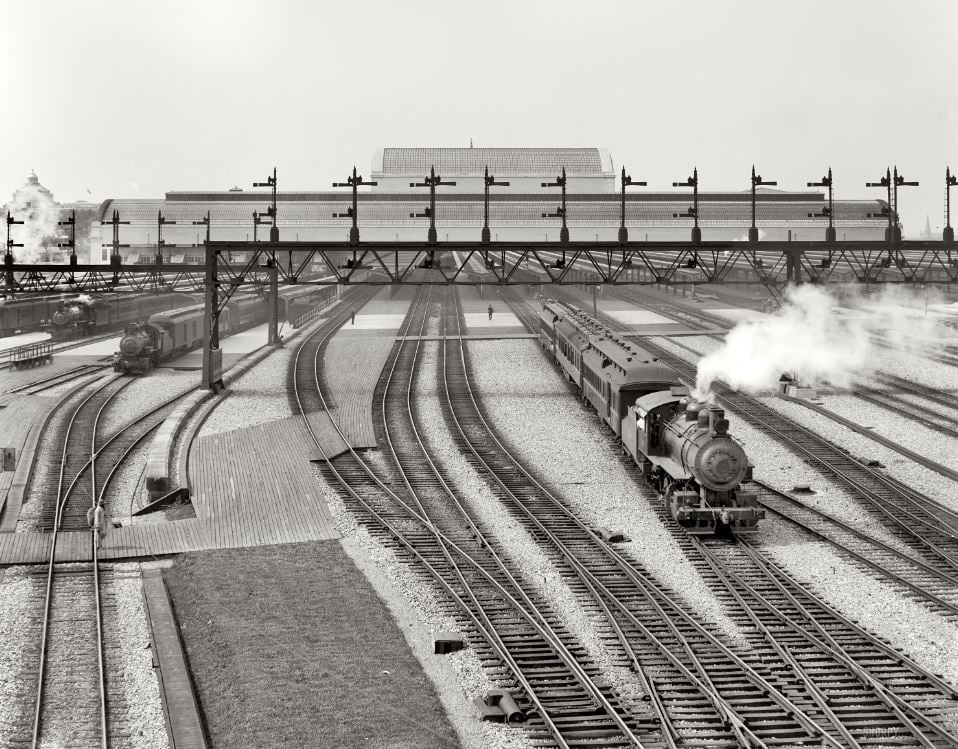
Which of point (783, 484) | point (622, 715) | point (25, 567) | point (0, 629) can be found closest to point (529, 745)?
point (622, 715)

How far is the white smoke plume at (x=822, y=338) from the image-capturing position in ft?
100

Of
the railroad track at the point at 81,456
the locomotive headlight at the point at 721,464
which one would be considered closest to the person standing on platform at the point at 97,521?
the railroad track at the point at 81,456

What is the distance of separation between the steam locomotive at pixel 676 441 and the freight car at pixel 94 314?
1686 inches

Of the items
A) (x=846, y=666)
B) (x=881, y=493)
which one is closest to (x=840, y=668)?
(x=846, y=666)

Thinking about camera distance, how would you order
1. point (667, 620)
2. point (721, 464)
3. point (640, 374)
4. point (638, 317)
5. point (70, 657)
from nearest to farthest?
point (70, 657)
point (667, 620)
point (721, 464)
point (640, 374)
point (638, 317)

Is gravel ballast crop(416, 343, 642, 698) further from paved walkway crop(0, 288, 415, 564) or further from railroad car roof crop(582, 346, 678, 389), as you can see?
railroad car roof crop(582, 346, 678, 389)

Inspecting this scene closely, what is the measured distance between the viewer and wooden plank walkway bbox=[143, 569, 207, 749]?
44.4ft

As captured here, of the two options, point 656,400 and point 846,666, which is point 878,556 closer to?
point 846,666

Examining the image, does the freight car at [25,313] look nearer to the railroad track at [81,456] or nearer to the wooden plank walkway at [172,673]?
the railroad track at [81,456]

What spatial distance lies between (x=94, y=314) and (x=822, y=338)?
153 ft

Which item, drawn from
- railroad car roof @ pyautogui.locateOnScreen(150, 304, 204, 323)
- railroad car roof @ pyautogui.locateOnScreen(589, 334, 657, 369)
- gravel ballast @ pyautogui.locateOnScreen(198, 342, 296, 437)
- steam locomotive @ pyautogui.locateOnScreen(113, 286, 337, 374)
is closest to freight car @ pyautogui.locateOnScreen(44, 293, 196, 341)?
steam locomotive @ pyautogui.locateOnScreen(113, 286, 337, 374)

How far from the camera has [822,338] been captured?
53.3m

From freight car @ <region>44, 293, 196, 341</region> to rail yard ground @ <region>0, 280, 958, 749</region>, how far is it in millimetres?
29078

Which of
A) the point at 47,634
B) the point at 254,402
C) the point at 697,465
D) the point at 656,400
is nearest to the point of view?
the point at 47,634
